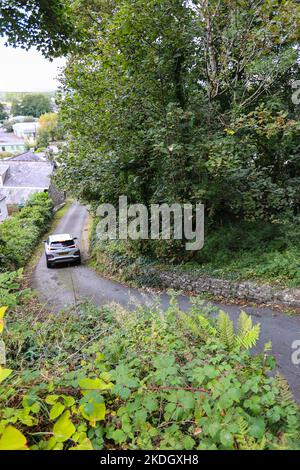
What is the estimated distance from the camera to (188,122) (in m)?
7.88

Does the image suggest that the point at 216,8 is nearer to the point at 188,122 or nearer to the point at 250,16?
the point at 250,16

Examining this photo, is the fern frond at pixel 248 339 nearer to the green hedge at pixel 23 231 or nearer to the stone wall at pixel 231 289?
the stone wall at pixel 231 289

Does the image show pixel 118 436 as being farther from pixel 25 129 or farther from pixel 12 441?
pixel 25 129

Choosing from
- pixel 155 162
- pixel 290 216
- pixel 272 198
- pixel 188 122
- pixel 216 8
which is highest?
pixel 216 8

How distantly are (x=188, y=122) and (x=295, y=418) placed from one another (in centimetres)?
732

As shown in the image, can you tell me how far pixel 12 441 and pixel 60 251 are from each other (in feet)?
43.3

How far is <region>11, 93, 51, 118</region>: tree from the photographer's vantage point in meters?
97.0

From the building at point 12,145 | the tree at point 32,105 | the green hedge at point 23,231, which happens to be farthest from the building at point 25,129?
the green hedge at point 23,231

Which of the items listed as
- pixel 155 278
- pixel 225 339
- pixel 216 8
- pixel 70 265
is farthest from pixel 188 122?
pixel 70 265

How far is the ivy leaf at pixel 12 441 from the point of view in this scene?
167 cm

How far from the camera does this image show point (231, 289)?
A: 27.5 ft

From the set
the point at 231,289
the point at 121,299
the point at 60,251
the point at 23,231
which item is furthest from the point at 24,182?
the point at 231,289
